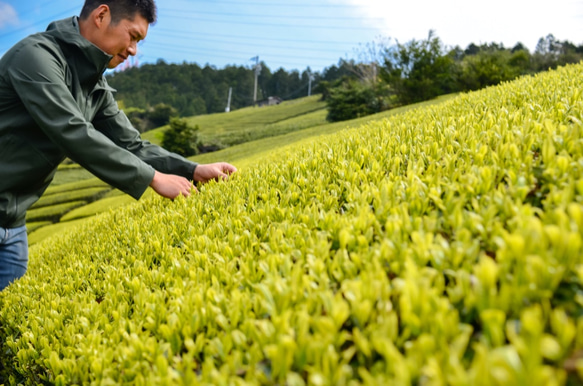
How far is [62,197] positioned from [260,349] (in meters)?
18.2

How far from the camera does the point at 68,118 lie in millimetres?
2770

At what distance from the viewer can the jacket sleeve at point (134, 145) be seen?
396 centimetres

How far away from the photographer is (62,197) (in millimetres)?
16609

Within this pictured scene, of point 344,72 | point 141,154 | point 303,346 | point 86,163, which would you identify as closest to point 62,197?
point 141,154

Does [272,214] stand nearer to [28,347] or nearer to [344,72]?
[28,347]

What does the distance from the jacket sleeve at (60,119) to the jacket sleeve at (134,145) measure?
969mm

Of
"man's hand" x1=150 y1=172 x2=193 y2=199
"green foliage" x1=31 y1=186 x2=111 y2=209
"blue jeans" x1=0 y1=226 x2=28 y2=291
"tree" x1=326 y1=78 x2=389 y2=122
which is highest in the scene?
"tree" x1=326 y1=78 x2=389 y2=122

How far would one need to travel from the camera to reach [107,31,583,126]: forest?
30.6m

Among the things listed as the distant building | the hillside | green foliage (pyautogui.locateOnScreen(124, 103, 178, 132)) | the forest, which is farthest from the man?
the distant building

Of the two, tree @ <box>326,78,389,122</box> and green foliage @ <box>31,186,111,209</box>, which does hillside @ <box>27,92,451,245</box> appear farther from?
Result: tree @ <box>326,78,389,122</box>

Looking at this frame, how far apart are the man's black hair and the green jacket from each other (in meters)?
0.21

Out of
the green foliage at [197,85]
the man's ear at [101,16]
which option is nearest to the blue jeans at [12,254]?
the man's ear at [101,16]

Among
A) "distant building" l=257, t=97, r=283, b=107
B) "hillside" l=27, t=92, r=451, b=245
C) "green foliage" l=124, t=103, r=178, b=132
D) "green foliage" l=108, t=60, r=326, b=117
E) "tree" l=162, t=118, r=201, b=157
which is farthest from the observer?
"distant building" l=257, t=97, r=283, b=107

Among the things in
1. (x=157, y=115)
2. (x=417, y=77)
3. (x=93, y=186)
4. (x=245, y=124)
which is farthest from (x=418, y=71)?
(x=157, y=115)
